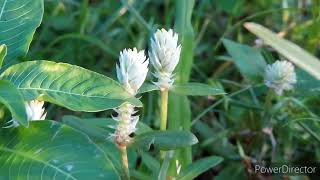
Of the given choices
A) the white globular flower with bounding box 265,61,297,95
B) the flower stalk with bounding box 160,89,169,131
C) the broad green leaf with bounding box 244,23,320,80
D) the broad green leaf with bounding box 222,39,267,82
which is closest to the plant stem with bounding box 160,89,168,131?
the flower stalk with bounding box 160,89,169,131

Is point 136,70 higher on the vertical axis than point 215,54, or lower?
lower

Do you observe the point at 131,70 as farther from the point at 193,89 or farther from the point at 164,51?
the point at 193,89

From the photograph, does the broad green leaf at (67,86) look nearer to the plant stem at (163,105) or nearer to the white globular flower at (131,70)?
the white globular flower at (131,70)

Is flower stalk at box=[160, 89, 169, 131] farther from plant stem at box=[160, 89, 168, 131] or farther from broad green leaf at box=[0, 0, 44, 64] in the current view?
broad green leaf at box=[0, 0, 44, 64]

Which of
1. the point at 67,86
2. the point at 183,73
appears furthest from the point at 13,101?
the point at 183,73

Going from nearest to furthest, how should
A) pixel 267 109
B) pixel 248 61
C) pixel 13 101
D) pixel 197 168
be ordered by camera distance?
pixel 13 101, pixel 197 168, pixel 267 109, pixel 248 61

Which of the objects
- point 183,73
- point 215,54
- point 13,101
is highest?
point 215,54

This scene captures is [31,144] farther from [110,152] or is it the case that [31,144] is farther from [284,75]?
[284,75]

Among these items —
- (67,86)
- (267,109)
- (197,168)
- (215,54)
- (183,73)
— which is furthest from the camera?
(215,54)

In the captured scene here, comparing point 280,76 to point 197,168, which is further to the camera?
point 280,76
